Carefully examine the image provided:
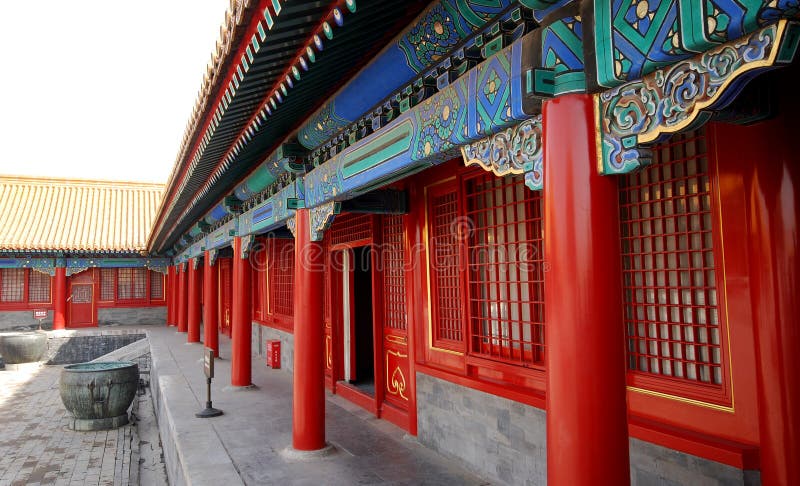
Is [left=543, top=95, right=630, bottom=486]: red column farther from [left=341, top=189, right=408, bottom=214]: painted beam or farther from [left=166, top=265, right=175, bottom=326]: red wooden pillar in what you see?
[left=166, top=265, right=175, bottom=326]: red wooden pillar

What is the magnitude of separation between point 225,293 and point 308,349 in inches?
524

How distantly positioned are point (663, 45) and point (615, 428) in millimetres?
1475

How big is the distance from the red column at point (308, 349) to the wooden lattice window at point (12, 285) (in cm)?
2128

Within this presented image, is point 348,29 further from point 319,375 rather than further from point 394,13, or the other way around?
point 319,375

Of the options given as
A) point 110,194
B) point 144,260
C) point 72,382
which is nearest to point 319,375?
point 72,382

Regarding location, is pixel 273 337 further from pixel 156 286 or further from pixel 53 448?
pixel 156 286

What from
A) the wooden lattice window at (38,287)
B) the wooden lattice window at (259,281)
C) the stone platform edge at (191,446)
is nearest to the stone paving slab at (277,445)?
the stone platform edge at (191,446)

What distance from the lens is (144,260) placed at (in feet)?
78.3

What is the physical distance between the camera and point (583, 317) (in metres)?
2.21

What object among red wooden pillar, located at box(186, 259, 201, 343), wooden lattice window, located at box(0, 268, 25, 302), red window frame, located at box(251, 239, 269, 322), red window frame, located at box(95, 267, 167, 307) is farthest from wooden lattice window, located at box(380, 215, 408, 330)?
wooden lattice window, located at box(0, 268, 25, 302)

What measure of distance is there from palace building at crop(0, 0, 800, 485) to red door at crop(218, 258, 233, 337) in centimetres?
1160

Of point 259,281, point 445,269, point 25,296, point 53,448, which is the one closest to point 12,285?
point 25,296

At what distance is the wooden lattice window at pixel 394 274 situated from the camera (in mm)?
6680

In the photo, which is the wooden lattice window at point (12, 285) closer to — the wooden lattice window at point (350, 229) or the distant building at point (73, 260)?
the distant building at point (73, 260)
